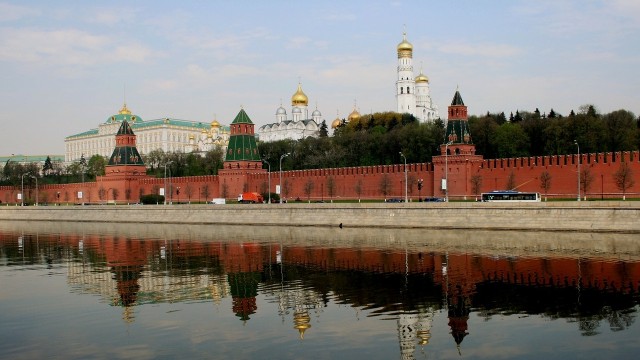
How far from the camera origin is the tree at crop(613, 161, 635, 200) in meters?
35.7

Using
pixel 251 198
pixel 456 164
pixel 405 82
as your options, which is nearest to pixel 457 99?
pixel 456 164

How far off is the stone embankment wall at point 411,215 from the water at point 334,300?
120 cm

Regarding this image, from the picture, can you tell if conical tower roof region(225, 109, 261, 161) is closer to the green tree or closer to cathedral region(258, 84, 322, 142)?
the green tree

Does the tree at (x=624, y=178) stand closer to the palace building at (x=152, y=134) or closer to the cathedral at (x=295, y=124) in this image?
the cathedral at (x=295, y=124)

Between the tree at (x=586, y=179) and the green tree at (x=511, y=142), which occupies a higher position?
the green tree at (x=511, y=142)

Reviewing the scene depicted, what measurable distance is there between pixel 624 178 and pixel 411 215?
1077 centimetres

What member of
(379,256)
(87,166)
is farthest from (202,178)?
(87,166)

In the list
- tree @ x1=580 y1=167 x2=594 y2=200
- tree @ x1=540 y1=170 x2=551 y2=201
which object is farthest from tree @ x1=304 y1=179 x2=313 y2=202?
tree @ x1=580 y1=167 x2=594 y2=200

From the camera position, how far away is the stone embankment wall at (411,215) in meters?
28.9

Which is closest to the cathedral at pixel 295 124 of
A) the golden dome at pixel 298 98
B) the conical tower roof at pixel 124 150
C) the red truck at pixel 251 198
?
the golden dome at pixel 298 98

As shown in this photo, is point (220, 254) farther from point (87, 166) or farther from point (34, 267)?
point (87, 166)

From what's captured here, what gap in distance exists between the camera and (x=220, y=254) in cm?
2661

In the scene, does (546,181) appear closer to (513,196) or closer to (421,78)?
(513,196)

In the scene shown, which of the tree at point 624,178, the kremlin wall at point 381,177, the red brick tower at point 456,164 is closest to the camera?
the tree at point 624,178
